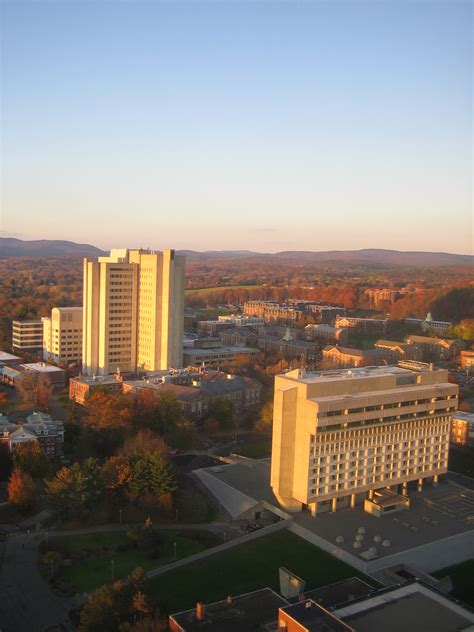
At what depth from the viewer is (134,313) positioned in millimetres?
44781

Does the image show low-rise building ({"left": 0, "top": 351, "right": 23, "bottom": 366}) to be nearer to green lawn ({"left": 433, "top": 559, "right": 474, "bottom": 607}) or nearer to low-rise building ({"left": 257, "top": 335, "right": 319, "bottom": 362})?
low-rise building ({"left": 257, "top": 335, "right": 319, "bottom": 362})

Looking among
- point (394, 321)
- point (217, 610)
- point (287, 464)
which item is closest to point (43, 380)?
point (287, 464)

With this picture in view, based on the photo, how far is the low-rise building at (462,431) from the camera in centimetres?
3212

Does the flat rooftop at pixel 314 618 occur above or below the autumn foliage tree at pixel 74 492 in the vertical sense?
above

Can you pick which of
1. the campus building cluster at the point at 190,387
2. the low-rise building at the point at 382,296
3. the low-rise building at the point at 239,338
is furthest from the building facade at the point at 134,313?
the low-rise building at the point at 382,296

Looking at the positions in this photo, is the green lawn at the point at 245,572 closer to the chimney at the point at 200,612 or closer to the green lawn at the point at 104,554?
the green lawn at the point at 104,554

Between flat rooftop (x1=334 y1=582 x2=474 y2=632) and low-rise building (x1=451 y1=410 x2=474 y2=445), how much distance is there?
665 inches

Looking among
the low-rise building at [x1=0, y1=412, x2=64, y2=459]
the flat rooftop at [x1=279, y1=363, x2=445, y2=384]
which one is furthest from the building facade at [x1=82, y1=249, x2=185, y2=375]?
the flat rooftop at [x1=279, y1=363, x2=445, y2=384]

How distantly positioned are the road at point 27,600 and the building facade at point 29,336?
114ft

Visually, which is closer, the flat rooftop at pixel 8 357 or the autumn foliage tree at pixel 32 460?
the autumn foliage tree at pixel 32 460

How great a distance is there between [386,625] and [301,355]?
125 ft

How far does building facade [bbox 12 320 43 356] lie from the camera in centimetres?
5328

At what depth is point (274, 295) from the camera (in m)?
101

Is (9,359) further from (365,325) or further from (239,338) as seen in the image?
(365,325)
